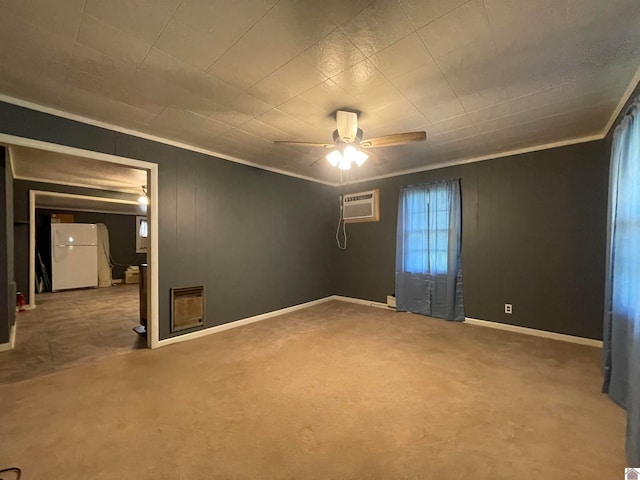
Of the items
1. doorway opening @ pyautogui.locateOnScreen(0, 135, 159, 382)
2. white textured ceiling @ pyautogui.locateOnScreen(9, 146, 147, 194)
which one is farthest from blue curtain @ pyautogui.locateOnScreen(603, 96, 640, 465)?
white textured ceiling @ pyautogui.locateOnScreen(9, 146, 147, 194)

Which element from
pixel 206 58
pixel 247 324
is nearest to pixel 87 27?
pixel 206 58

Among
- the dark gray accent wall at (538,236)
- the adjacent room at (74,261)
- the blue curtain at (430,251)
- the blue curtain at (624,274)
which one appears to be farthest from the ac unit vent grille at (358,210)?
the adjacent room at (74,261)

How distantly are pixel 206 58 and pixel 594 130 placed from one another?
3.98m

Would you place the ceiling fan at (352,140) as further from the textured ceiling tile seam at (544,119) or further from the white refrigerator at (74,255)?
the white refrigerator at (74,255)

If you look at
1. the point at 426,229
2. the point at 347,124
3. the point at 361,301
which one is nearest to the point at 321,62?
the point at 347,124

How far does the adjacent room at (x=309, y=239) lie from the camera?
1.53m

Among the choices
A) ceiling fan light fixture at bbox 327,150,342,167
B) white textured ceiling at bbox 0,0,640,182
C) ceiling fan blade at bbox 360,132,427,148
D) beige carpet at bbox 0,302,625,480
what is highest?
white textured ceiling at bbox 0,0,640,182

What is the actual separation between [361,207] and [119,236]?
7.79 meters

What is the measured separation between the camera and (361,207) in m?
5.27

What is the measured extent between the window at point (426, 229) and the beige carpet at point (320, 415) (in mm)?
1529

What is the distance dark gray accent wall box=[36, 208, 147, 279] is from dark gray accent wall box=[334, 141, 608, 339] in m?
8.78

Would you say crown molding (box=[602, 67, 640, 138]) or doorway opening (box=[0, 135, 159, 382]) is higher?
crown molding (box=[602, 67, 640, 138])

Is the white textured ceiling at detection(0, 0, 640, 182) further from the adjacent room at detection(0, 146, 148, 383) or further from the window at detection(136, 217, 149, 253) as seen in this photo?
the window at detection(136, 217, 149, 253)

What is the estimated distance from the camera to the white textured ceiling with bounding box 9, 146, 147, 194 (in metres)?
3.78
